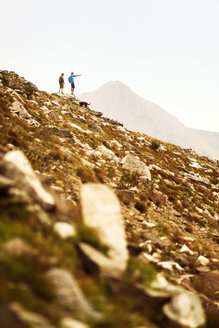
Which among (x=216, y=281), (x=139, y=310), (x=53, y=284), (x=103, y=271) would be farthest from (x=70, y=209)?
(x=216, y=281)

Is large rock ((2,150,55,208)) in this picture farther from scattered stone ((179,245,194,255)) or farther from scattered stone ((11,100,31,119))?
scattered stone ((11,100,31,119))

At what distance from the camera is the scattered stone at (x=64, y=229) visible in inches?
178

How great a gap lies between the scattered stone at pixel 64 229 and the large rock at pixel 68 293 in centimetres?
93

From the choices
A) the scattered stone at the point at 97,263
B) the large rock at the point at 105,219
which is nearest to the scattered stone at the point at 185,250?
the large rock at the point at 105,219

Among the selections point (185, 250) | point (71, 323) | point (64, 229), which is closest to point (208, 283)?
point (185, 250)

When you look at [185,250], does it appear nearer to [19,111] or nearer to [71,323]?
[71,323]

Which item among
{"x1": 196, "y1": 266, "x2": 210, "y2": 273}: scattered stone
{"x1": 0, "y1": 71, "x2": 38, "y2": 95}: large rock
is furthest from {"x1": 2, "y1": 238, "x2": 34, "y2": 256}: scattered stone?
{"x1": 0, "y1": 71, "x2": 38, "y2": 95}: large rock

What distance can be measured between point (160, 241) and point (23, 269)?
6.70 meters

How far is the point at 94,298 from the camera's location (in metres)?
3.73

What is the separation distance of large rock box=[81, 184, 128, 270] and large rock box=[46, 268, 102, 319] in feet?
4.12

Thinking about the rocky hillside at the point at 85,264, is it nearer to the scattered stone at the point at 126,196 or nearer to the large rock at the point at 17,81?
the scattered stone at the point at 126,196

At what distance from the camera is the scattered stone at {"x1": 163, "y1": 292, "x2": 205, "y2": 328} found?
4402 mm

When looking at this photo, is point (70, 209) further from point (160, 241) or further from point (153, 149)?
point (153, 149)

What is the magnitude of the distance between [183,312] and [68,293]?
246cm
